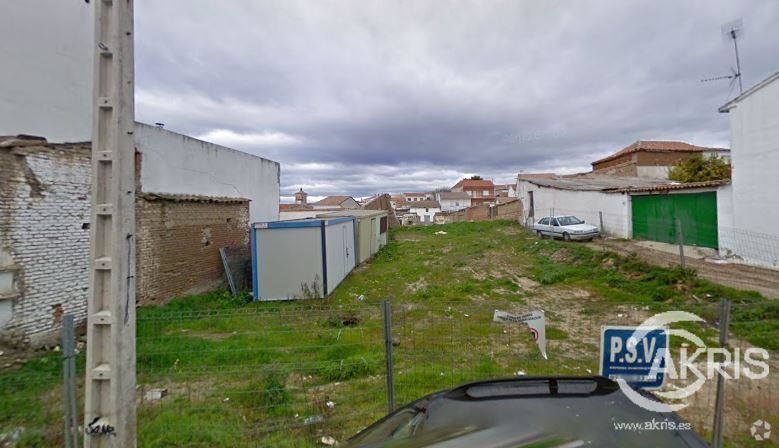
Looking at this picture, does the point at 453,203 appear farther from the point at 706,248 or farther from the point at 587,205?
the point at 706,248

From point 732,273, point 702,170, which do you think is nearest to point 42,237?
point 732,273

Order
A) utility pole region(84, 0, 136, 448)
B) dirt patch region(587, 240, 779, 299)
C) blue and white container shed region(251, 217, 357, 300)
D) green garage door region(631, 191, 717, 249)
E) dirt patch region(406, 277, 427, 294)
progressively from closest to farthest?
utility pole region(84, 0, 136, 448) → dirt patch region(587, 240, 779, 299) → blue and white container shed region(251, 217, 357, 300) → dirt patch region(406, 277, 427, 294) → green garage door region(631, 191, 717, 249)

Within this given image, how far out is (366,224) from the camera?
1518 centimetres

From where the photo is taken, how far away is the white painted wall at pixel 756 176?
31.9 ft

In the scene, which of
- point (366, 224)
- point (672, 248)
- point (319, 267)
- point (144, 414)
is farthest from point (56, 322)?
point (672, 248)

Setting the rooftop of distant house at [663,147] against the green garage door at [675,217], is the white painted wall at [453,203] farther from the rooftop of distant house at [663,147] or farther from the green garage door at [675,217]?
the green garage door at [675,217]

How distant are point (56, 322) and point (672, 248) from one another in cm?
1813

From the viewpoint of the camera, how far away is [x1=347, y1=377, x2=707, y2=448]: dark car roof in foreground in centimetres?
151

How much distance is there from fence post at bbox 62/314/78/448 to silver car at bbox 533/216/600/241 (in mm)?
17158

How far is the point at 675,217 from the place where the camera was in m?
13.8

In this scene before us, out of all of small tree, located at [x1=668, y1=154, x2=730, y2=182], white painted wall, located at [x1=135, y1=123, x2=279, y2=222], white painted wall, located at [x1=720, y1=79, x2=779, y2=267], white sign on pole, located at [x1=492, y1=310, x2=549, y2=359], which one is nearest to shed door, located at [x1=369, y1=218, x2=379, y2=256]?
white painted wall, located at [x1=135, y1=123, x2=279, y2=222]

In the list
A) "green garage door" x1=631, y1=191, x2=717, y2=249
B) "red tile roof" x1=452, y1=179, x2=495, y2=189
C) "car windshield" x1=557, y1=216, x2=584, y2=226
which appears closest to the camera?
"green garage door" x1=631, y1=191, x2=717, y2=249

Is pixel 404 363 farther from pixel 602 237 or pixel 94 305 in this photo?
pixel 602 237

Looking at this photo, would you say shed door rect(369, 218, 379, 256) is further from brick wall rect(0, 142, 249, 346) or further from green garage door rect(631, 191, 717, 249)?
Answer: green garage door rect(631, 191, 717, 249)
